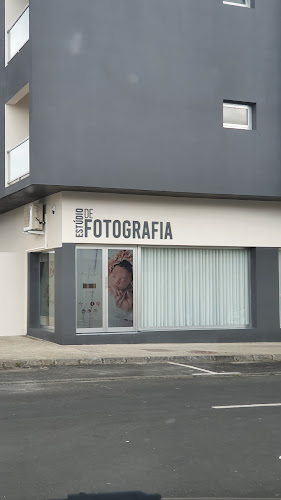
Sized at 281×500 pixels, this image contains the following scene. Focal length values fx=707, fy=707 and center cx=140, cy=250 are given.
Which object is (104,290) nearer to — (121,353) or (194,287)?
(194,287)

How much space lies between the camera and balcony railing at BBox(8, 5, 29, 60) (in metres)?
17.8

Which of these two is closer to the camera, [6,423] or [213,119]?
[6,423]

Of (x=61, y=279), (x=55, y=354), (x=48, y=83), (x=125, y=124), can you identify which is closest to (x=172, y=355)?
(x=55, y=354)

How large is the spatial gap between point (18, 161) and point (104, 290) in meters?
3.97

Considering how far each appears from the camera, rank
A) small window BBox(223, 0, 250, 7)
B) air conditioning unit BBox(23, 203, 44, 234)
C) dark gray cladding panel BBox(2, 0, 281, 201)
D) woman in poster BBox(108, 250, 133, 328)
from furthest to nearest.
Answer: small window BBox(223, 0, 250, 7) < air conditioning unit BBox(23, 203, 44, 234) < woman in poster BBox(108, 250, 133, 328) < dark gray cladding panel BBox(2, 0, 281, 201)

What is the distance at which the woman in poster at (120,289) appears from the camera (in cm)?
1770

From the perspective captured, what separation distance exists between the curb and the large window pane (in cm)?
320

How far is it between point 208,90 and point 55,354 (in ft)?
25.5

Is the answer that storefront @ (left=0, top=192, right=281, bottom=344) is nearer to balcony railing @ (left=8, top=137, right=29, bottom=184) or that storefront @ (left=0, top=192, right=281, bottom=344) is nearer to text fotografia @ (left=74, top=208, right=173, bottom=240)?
text fotografia @ (left=74, top=208, right=173, bottom=240)

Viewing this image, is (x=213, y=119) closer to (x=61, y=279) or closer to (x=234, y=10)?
(x=234, y=10)

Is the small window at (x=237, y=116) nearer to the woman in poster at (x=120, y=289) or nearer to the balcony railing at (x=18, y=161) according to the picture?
the woman in poster at (x=120, y=289)

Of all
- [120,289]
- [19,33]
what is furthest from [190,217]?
[19,33]

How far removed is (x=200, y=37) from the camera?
17.9 meters

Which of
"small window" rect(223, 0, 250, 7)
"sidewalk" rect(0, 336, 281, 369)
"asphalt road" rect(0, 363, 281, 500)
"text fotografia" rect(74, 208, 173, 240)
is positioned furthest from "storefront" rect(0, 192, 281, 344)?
"asphalt road" rect(0, 363, 281, 500)
